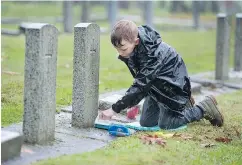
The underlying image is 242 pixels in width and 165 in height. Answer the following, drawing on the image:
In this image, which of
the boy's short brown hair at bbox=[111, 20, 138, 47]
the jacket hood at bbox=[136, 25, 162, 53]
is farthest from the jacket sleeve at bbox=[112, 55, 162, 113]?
the boy's short brown hair at bbox=[111, 20, 138, 47]

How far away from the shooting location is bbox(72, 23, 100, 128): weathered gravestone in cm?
561

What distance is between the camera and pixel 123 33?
551cm

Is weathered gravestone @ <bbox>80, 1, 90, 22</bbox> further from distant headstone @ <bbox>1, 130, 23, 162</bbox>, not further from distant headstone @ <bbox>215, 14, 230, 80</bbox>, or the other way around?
distant headstone @ <bbox>1, 130, 23, 162</bbox>

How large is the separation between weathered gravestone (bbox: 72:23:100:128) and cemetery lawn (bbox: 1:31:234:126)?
2.53 ft

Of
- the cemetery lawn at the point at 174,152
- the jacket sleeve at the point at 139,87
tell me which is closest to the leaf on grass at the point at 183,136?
the cemetery lawn at the point at 174,152

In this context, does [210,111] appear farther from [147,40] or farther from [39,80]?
[39,80]

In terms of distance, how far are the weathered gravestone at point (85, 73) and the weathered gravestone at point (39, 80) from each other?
24.5 inches

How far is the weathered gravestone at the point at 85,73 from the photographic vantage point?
5.61 metres

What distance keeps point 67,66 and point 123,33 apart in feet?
19.1

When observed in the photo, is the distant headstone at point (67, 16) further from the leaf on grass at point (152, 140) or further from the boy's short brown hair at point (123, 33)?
the leaf on grass at point (152, 140)

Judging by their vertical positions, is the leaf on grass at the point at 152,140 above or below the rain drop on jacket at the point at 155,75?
below

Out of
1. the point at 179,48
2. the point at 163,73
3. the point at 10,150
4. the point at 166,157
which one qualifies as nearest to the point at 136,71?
the point at 163,73

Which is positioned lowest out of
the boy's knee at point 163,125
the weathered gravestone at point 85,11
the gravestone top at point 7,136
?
the boy's knee at point 163,125

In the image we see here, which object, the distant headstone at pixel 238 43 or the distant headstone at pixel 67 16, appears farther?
the distant headstone at pixel 67 16
